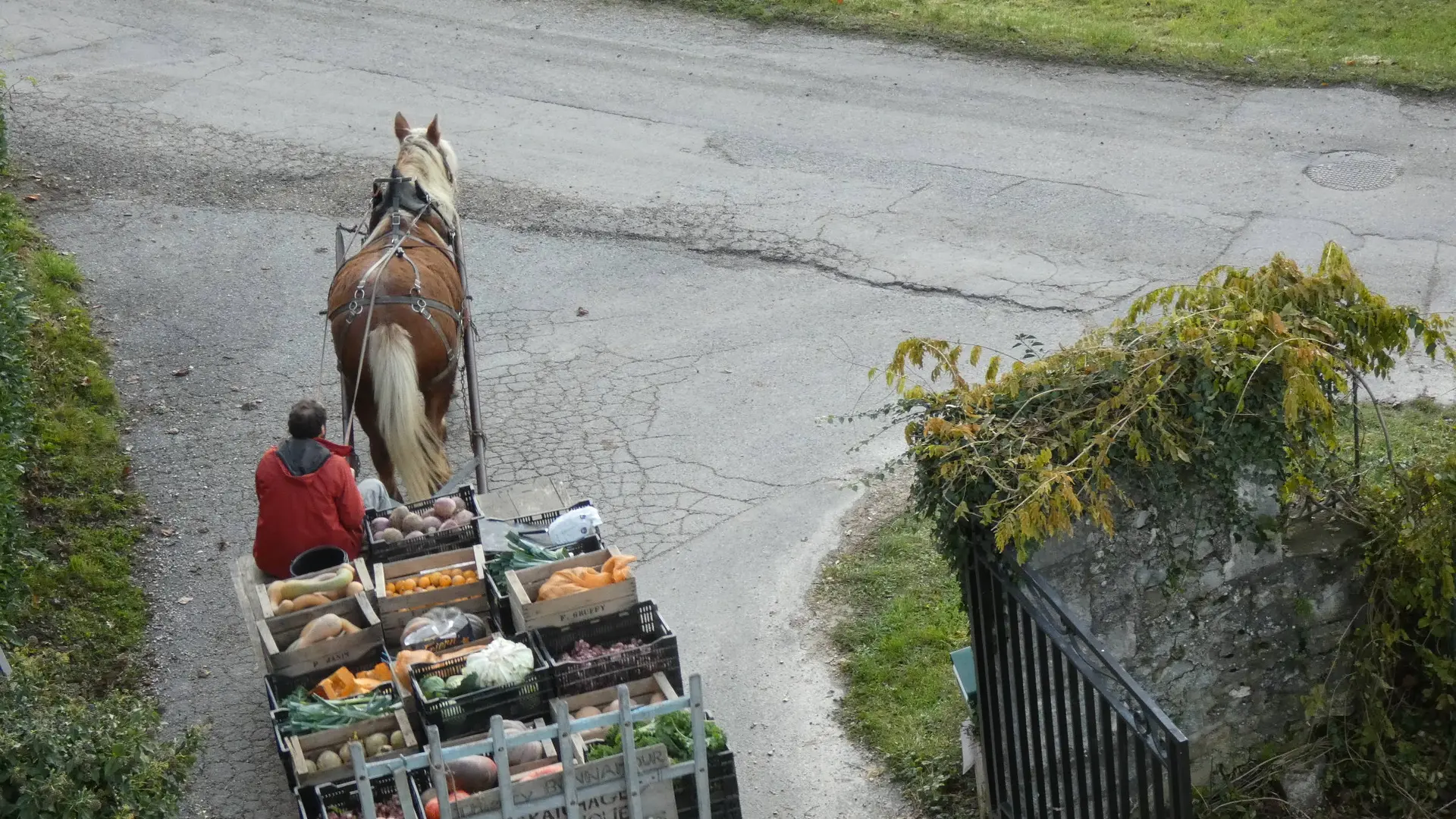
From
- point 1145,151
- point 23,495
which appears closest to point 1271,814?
point 23,495

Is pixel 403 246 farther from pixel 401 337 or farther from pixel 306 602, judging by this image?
pixel 306 602

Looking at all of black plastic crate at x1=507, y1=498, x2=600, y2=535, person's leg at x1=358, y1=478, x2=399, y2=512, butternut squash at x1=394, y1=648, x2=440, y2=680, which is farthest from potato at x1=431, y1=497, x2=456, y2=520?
butternut squash at x1=394, y1=648, x2=440, y2=680

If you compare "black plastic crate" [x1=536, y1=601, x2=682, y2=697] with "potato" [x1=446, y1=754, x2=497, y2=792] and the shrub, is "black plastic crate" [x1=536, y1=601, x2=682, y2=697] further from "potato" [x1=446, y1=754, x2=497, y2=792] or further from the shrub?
the shrub

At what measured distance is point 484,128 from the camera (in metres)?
14.6

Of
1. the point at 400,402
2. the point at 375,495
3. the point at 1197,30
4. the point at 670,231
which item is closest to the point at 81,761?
the point at 375,495

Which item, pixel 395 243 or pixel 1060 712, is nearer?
pixel 1060 712

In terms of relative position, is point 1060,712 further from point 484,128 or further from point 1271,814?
point 484,128

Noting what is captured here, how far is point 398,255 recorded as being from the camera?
815 centimetres

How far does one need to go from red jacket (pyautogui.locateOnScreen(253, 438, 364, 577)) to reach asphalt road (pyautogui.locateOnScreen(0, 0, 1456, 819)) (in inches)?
37.6

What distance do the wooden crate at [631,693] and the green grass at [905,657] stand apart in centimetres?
126

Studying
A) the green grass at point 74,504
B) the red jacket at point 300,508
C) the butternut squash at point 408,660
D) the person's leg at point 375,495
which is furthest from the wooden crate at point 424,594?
the green grass at point 74,504

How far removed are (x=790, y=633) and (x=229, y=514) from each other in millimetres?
3849

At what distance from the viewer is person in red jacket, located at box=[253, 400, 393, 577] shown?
22.9ft

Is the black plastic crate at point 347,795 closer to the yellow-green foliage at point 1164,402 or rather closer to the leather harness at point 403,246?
the yellow-green foliage at point 1164,402
